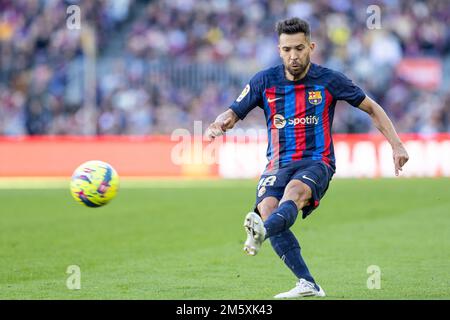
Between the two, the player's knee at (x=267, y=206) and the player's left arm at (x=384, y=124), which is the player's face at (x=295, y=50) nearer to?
the player's left arm at (x=384, y=124)

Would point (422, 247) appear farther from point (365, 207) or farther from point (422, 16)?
point (422, 16)

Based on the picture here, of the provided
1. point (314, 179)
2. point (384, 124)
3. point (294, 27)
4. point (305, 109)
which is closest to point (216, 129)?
point (305, 109)

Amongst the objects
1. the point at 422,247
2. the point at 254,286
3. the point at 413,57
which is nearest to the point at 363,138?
the point at 413,57

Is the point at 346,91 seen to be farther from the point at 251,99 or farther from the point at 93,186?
the point at 93,186

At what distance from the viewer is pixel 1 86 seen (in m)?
29.8

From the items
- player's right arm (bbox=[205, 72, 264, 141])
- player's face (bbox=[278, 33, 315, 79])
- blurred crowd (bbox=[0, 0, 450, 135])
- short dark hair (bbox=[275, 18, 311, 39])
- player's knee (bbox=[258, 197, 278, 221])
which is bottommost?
player's knee (bbox=[258, 197, 278, 221])

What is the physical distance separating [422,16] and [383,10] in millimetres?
1244

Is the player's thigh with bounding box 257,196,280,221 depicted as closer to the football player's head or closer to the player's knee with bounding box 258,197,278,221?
the player's knee with bounding box 258,197,278,221

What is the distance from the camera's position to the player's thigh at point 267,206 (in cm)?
812

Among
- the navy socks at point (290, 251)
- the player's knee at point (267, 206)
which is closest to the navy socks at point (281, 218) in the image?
the player's knee at point (267, 206)

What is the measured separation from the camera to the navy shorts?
26.9ft

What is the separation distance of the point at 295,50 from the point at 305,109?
1.76ft

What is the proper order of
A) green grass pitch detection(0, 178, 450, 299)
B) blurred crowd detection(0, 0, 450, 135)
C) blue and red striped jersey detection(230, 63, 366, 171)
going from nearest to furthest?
blue and red striped jersey detection(230, 63, 366, 171) → green grass pitch detection(0, 178, 450, 299) → blurred crowd detection(0, 0, 450, 135)

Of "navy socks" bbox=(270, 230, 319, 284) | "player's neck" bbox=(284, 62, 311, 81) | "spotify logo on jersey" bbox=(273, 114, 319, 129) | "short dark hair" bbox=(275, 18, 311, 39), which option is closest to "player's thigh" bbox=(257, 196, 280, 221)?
"navy socks" bbox=(270, 230, 319, 284)
